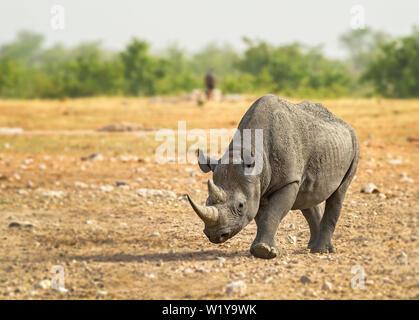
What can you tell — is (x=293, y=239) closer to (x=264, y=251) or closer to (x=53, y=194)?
(x=264, y=251)

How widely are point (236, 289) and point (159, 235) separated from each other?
270 centimetres

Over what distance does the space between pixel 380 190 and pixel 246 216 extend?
5.01 m

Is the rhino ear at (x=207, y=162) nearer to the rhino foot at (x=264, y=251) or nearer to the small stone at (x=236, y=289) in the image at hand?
the rhino foot at (x=264, y=251)

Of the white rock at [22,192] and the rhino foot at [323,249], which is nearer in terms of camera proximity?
the rhino foot at [323,249]

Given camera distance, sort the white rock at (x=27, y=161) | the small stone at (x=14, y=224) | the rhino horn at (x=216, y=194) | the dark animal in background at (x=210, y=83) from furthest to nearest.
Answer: the dark animal in background at (x=210, y=83)
the white rock at (x=27, y=161)
the small stone at (x=14, y=224)
the rhino horn at (x=216, y=194)

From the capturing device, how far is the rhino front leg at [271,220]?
659cm

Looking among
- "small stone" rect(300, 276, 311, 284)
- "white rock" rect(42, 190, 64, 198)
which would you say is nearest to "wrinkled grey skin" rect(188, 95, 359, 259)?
"small stone" rect(300, 276, 311, 284)

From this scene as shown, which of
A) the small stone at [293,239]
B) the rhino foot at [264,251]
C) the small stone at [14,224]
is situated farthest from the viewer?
the small stone at [14,224]

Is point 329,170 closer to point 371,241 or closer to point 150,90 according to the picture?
point 371,241

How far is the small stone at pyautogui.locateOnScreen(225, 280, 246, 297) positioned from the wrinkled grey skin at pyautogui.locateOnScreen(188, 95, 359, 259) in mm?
712

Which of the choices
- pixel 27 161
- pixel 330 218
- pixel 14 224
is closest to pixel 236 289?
pixel 330 218

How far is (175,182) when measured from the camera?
11648 mm

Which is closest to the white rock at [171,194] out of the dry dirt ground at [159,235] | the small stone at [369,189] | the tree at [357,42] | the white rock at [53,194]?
the dry dirt ground at [159,235]

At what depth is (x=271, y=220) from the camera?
6.60m
